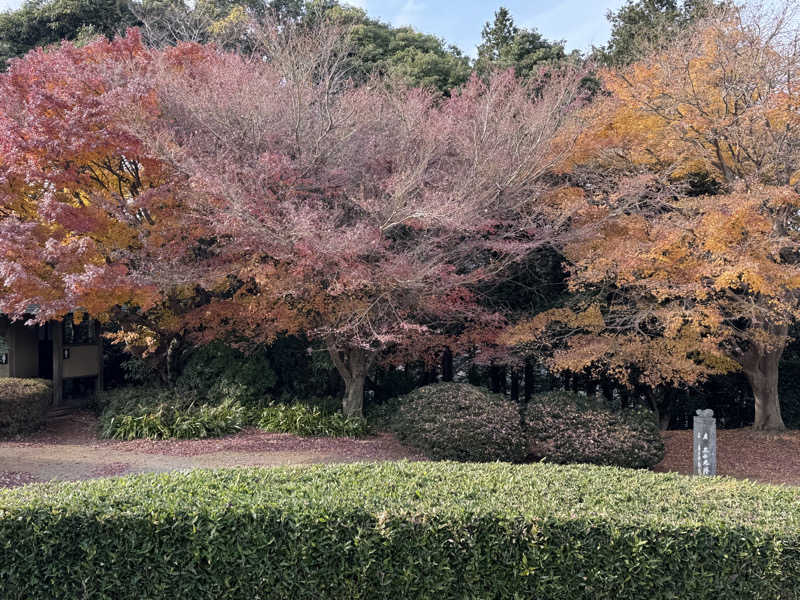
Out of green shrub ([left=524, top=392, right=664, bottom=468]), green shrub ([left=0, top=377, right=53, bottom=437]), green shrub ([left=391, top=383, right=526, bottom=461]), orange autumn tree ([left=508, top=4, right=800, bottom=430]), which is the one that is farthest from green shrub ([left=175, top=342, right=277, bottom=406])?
green shrub ([left=524, top=392, right=664, bottom=468])

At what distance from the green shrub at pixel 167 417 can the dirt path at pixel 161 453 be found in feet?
0.90

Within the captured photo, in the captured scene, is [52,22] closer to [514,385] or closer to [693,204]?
[514,385]

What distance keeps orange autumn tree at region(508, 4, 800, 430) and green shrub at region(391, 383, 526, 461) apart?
2.26 metres

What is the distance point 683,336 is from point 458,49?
1492 centimetres

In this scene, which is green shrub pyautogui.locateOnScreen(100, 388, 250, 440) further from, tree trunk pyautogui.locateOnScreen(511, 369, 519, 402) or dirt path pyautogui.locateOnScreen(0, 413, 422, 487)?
tree trunk pyautogui.locateOnScreen(511, 369, 519, 402)

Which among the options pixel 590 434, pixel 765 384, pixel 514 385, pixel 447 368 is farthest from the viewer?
pixel 514 385

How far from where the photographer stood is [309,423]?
34.3 ft

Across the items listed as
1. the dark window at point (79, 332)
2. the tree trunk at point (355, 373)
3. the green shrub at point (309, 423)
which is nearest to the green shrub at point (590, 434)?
the green shrub at point (309, 423)

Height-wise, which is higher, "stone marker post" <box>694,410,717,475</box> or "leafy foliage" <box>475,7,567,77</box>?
"leafy foliage" <box>475,7,567,77</box>

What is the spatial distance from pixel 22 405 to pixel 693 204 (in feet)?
36.4

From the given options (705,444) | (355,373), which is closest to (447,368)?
(355,373)

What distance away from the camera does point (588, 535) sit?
142 inches

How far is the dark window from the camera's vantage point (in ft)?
47.6

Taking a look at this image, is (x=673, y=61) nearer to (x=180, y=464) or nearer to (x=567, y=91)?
(x=567, y=91)
